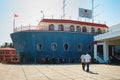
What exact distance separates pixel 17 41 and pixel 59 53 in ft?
20.1

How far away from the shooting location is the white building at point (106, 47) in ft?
97.7

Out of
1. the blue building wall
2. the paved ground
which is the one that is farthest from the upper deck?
the paved ground

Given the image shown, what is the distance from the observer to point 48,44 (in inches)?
1195

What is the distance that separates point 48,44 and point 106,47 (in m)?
7.66

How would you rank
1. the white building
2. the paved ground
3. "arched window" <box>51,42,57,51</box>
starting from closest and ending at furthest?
the paved ground, the white building, "arched window" <box>51,42,57,51</box>

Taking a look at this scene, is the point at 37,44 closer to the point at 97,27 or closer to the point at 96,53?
the point at 96,53

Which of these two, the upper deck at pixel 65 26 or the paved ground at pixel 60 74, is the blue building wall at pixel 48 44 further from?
the paved ground at pixel 60 74

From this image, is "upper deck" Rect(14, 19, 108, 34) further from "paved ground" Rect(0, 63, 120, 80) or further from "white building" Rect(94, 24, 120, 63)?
"paved ground" Rect(0, 63, 120, 80)

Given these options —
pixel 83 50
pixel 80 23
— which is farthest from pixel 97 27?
pixel 83 50

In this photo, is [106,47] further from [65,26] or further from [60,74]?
[60,74]

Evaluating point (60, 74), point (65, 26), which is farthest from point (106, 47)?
point (60, 74)

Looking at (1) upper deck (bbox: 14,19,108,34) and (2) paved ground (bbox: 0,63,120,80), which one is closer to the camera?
(2) paved ground (bbox: 0,63,120,80)

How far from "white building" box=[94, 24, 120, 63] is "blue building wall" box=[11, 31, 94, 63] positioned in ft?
5.30

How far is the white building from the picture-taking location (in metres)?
29.8
